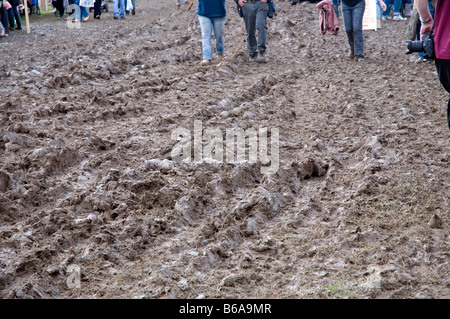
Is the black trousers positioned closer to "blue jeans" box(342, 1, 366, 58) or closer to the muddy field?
the muddy field

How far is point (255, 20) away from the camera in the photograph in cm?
975

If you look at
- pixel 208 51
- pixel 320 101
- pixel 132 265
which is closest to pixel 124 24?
pixel 208 51

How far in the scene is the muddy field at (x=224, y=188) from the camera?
323cm

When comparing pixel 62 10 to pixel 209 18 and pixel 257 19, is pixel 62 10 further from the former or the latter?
pixel 257 19

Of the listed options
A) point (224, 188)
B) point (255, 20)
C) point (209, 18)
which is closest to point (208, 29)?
point (209, 18)

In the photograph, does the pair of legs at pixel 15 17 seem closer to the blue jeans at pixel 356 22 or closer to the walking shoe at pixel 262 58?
the walking shoe at pixel 262 58

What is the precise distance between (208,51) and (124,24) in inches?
312

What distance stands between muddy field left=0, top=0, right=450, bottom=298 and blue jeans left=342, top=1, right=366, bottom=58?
712mm

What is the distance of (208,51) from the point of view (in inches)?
379

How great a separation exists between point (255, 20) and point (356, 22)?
1800 millimetres

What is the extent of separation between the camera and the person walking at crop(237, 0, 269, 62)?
9.56 m

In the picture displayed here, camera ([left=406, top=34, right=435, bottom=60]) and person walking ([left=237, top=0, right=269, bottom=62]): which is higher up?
camera ([left=406, top=34, right=435, bottom=60])

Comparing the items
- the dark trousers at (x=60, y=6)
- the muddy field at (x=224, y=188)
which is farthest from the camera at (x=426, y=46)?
the dark trousers at (x=60, y=6)

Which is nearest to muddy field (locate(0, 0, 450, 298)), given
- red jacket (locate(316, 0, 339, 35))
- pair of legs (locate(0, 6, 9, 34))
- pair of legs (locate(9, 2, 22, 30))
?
red jacket (locate(316, 0, 339, 35))
